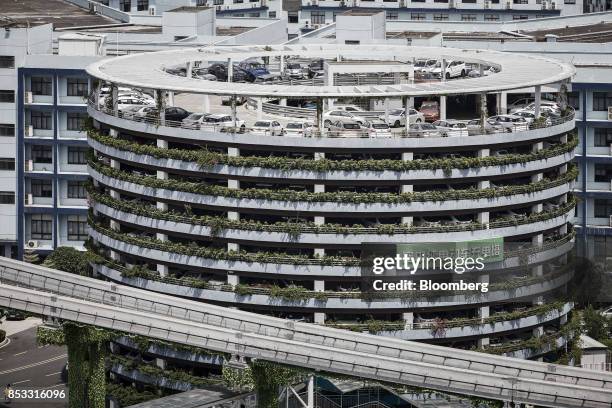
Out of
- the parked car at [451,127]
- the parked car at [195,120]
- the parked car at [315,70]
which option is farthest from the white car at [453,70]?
the parked car at [195,120]

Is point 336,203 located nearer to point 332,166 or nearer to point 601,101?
point 332,166

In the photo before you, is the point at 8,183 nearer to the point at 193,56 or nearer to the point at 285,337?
the point at 193,56

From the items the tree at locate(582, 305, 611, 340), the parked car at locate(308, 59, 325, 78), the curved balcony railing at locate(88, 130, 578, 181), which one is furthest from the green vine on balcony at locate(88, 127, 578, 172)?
the parked car at locate(308, 59, 325, 78)

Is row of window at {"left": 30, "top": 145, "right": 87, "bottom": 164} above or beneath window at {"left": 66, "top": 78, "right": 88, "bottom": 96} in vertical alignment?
beneath

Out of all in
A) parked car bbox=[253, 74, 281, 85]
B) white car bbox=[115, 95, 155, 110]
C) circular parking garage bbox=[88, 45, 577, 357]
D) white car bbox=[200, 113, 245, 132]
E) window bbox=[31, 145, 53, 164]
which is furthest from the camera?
window bbox=[31, 145, 53, 164]

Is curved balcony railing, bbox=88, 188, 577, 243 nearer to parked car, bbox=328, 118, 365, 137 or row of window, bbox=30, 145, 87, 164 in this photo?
parked car, bbox=328, 118, 365, 137

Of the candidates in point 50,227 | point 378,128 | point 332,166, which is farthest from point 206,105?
point 50,227
